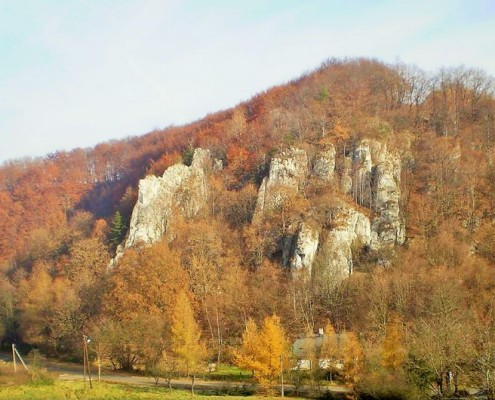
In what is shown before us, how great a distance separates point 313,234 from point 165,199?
25.6m

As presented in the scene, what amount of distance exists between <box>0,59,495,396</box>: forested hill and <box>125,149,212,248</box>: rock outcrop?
21.6 inches

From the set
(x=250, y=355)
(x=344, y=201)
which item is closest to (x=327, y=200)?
(x=344, y=201)

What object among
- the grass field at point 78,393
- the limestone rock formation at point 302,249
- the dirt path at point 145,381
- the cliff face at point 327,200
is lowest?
the dirt path at point 145,381

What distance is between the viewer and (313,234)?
6250cm

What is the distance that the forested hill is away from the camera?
5216 centimetres

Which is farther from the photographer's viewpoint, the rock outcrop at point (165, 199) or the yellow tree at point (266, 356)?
the rock outcrop at point (165, 199)

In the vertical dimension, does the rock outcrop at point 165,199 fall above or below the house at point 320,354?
above

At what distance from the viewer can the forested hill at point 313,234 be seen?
5216cm

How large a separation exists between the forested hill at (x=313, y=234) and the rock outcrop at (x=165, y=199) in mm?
549

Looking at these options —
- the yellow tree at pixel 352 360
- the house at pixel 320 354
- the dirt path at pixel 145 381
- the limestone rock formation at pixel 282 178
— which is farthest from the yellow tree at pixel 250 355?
the limestone rock formation at pixel 282 178

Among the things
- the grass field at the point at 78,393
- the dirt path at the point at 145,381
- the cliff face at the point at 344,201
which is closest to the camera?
the grass field at the point at 78,393

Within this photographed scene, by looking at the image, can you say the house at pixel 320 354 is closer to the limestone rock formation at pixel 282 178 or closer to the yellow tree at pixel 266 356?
the yellow tree at pixel 266 356

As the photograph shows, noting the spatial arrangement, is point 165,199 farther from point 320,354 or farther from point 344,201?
point 320,354

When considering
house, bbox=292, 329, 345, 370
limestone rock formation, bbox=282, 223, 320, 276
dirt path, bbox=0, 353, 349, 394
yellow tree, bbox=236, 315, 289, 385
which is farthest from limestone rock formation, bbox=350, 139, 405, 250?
yellow tree, bbox=236, 315, 289, 385
